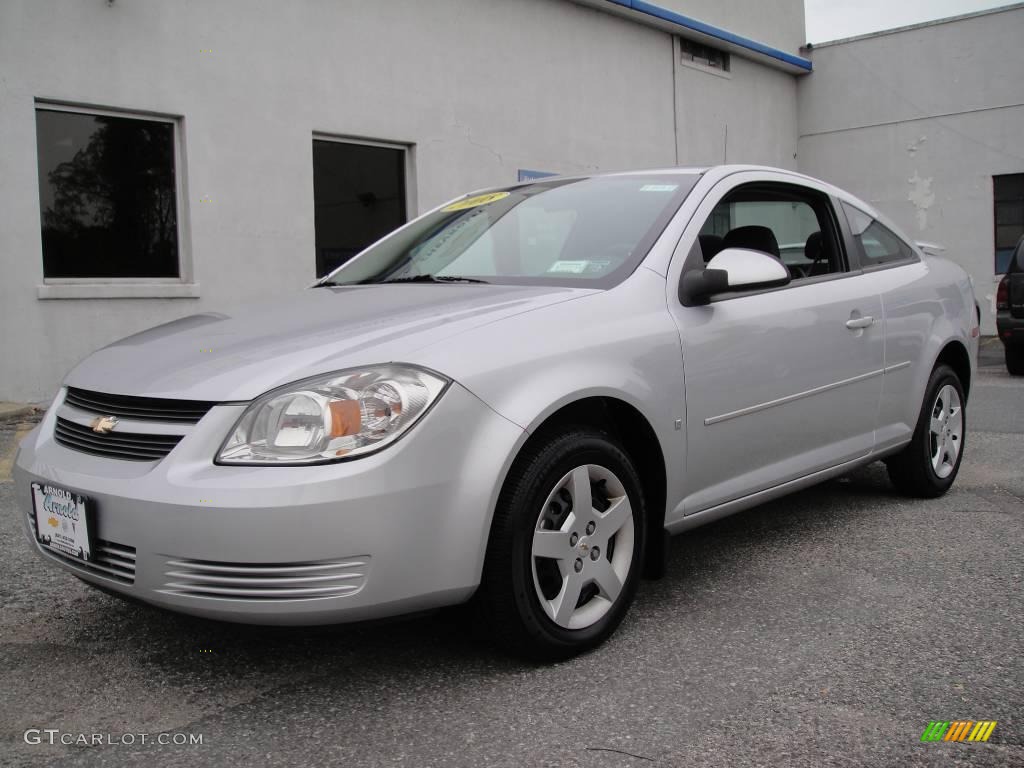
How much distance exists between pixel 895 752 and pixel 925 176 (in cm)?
1643

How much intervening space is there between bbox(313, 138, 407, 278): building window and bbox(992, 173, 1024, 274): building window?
10.8 m

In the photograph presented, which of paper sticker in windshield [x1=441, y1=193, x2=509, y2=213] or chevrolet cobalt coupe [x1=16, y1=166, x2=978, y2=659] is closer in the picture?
chevrolet cobalt coupe [x1=16, y1=166, x2=978, y2=659]

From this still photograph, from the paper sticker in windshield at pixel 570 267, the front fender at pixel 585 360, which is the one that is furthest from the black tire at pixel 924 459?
the paper sticker in windshield at pixel 570 267

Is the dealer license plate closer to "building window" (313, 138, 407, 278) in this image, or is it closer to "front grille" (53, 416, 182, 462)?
"front grille" (53, 416, 182, 462)

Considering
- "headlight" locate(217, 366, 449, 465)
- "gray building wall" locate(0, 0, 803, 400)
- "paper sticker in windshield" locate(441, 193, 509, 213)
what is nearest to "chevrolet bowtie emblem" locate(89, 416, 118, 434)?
"headlight" locate(217, 366, 449, 465)

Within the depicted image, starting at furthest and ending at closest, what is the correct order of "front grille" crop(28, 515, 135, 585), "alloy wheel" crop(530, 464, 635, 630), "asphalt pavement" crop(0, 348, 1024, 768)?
"alloy wheel" crop(530, 464, 635, 630) → "front grille" crop(28, 515, 135, 585) → "asphalt pavement" crop(0, 348, 1024, 768)

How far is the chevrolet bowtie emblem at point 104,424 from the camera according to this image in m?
2.70

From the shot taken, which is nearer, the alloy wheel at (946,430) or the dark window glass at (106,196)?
the alloy wheel at (946,430)

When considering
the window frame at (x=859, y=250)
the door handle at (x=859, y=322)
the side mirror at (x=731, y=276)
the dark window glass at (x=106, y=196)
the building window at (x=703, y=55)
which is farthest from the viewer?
the building window at (x=703, y=55)

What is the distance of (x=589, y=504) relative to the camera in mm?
2863

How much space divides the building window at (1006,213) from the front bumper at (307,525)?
16.0 meters

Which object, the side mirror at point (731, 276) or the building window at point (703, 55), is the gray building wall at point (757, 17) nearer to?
the building window at point (703, 55)

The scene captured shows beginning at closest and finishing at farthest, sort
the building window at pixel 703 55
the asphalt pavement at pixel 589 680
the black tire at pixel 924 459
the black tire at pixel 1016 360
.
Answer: the asphalt pavement at pixel 589 680
the black tire at pixel 924 459
the black tire at pixel 1016 360
the building window at pixel 703 55

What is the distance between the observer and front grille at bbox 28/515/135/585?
2.52 meters
